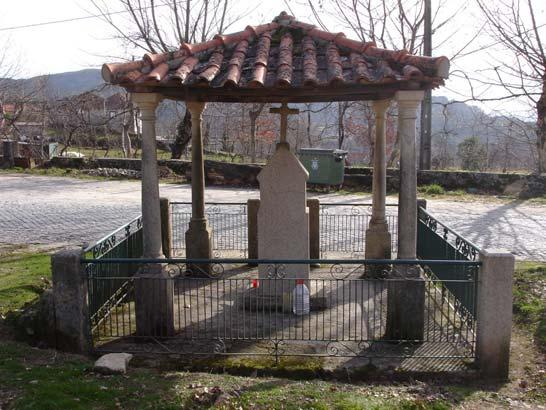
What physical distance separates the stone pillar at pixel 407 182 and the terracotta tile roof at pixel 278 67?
369mm

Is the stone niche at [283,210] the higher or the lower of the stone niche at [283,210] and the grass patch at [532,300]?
the higher

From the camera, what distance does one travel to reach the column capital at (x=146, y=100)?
5836mm

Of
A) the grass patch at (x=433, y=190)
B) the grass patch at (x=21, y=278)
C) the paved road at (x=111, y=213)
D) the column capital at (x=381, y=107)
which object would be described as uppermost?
the column capital at (x=381, y=107)

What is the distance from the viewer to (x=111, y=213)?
14.8 metres

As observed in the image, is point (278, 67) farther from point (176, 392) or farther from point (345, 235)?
point (345, 235)

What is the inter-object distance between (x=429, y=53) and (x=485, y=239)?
10.0 metres

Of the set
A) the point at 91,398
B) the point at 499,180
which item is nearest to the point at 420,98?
the point at 91,398

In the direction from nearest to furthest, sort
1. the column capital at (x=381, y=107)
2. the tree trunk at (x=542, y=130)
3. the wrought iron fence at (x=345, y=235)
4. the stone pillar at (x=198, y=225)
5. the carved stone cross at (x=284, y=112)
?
the carved stone cross at (x=284, y=112) → the column capital at (x=381, y=107) → the stone pillar at (x=198, y=225) → the wrought iron fence at (x=345, y=235) → the tree trunk at (x=542, y=130)

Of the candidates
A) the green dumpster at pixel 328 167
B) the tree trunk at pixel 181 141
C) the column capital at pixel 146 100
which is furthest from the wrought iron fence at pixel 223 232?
the tree trunk at pixel 181 141

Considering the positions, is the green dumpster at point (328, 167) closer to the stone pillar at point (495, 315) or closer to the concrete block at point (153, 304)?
the concrete block at point (153, 304)

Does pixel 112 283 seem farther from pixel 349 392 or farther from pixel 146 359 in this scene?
pixel 349 392

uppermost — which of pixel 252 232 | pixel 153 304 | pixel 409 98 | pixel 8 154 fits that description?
pixel 409 98

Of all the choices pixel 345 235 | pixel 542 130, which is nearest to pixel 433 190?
pixel 542 130

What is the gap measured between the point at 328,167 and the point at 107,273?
566 inches
